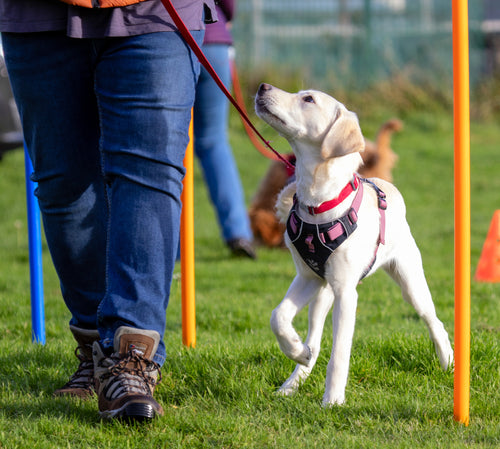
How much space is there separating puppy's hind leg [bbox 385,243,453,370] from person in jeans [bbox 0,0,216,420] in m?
0.95

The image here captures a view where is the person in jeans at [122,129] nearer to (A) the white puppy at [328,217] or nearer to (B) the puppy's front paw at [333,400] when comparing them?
(A) the white puppy at [328,217]

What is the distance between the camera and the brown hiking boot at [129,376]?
102 inches

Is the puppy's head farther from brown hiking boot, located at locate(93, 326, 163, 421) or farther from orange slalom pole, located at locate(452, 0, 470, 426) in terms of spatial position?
brown hiking boot, located at locate(93, 326, 163, 421)

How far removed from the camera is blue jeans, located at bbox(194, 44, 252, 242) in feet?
19.5

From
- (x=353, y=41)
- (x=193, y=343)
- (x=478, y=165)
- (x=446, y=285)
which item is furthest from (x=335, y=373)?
(x=353, y=41)

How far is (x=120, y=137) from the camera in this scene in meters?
2.71

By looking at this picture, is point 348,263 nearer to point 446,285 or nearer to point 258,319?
point 258,319

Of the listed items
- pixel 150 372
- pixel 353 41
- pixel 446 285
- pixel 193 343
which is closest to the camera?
pixel 150 372

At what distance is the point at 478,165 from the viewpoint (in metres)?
11.7

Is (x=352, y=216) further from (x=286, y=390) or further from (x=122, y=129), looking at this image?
(x=122, y=129)

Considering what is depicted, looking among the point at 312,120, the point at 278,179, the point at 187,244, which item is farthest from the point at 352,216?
the point at 278,179

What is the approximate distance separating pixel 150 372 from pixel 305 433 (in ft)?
1.93

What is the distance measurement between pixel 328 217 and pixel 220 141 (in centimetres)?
364

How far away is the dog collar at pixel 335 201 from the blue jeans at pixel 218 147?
10.3 ft
